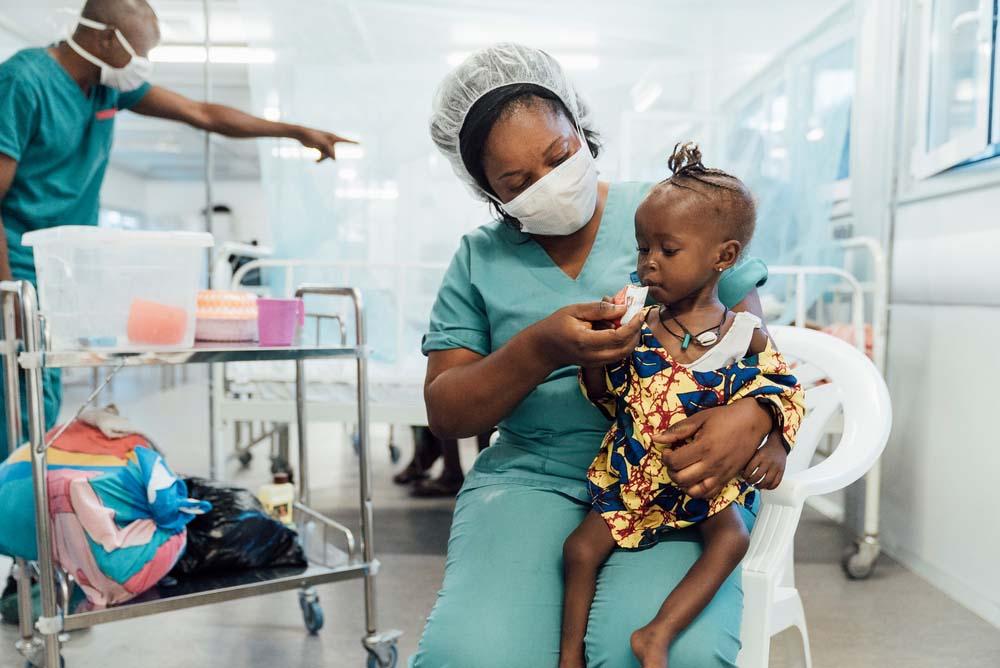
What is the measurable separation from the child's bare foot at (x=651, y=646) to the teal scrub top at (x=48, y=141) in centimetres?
178

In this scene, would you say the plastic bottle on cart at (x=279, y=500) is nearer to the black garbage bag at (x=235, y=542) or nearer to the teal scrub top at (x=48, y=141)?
the black garbage bag at (x=235, y=542)

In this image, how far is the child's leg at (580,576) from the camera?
3.41ft

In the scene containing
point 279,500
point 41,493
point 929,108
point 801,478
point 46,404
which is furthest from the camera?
point 929,108

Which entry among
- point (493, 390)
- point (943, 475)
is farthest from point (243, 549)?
point (943, 475)

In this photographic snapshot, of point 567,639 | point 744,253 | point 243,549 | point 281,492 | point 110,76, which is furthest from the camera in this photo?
point 281,492

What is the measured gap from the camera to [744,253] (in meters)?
1.16

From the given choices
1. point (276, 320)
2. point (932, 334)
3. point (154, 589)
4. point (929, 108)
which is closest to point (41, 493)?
point (154, 589)

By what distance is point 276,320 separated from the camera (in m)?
1.73

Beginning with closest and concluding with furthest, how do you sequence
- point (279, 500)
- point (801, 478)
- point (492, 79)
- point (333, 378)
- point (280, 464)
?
point (801, 478) → point (492, 79) → point (279, 500) → point (333, 378) → point (280, 464)

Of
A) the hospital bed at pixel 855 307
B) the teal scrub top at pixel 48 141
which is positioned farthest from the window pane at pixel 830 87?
the teal scrub top at pixel 48 141

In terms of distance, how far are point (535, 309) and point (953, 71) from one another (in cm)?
184

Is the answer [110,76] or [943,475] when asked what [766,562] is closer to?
[943,475]

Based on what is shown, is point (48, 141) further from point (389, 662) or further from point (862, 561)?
point (862, 561)

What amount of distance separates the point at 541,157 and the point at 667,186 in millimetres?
252
